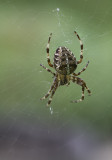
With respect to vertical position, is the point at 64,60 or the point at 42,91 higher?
the point at 42,91

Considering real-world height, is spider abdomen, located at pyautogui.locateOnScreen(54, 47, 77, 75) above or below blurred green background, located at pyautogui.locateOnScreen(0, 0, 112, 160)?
below

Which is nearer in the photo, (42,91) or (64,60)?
(64,60)

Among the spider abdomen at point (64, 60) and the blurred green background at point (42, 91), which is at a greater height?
the blurred green background at point (42, 91)

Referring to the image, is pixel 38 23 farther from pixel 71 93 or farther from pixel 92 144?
pixel 92 144

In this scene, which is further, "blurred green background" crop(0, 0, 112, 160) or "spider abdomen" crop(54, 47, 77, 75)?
"blurred green background" crop(0, 0, 112, 160)
